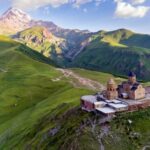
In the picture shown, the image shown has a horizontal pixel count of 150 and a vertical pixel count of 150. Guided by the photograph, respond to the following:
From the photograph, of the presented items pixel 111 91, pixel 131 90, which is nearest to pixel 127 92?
pixel 131 90

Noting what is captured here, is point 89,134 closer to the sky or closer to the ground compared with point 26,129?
closer to the sky

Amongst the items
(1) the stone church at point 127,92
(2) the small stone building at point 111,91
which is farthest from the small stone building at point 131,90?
(2) the small stone building at point 111,91

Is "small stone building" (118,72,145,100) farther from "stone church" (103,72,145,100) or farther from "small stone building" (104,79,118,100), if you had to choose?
"small stone building" (104,79,118,100)

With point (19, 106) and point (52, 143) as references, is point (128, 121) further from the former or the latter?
point (19, 106)

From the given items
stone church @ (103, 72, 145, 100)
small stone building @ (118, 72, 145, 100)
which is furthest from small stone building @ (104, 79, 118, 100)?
small stone building @ (118, 72, 145, 100)

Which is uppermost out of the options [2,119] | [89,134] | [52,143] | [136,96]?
[136,96]

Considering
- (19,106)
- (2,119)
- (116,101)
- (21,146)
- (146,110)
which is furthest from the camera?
(19,106)

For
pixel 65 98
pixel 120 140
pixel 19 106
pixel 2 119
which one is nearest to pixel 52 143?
pixel 120 140

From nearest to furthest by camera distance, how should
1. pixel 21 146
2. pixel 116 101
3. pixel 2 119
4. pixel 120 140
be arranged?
pixel 120 140 → pixel 116 101 → pixel 21 146 → pixel 2 119
